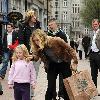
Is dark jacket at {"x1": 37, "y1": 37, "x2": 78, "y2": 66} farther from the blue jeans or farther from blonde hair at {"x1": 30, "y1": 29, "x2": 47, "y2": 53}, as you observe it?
the blue jeans

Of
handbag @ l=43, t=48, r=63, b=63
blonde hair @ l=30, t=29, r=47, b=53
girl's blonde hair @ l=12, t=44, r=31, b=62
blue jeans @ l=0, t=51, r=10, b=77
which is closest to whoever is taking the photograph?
girl's blonde hair @ l=12, t=44, r=31, b=62

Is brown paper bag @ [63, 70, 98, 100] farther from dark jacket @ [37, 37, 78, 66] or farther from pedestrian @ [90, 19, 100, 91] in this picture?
pedestrian @ [90, 19, 100, 91]

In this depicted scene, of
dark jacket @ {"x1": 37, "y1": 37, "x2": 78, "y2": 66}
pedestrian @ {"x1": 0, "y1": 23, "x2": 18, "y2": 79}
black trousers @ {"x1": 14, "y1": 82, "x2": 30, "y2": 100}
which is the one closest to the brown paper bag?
dark jacket @ {"x1": 37, "y1": 37, "x2": 78, "y2": 66}

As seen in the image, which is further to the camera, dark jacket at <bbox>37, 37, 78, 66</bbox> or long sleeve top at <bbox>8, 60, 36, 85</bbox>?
dark jacket at <bbox>37, 37, 78, 66</bbox>

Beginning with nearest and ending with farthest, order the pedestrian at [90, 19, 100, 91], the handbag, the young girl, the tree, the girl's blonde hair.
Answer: the girl's blonde hair
the young girl
the handbag
the pedestrian at [90, 19, 100, 91]
the tree

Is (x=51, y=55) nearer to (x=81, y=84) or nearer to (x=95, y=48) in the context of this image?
(x=81, y=84)

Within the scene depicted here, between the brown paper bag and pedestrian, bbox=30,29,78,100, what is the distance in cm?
18

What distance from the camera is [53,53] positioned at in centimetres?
973

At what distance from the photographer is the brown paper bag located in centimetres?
980

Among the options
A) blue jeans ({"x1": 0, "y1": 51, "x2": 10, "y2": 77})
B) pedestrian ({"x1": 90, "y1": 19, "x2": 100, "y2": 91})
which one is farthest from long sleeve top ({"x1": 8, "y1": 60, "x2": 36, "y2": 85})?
blue jeans ({"x1": 0, "y1": 51, "x2": 10, "y2": 77})

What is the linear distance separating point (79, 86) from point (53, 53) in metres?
0.82

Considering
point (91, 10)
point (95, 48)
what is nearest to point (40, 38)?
point (95, 48)

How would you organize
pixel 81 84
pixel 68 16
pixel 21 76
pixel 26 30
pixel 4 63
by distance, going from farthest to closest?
1. pixel 68 16
2. pixel 4 63
3. pixel 26 30
4. pixel 81 84
5. pixel 21 76

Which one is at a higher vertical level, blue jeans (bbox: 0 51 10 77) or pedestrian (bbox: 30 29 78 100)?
pedestrian (bbox: 30 29 78 100)
